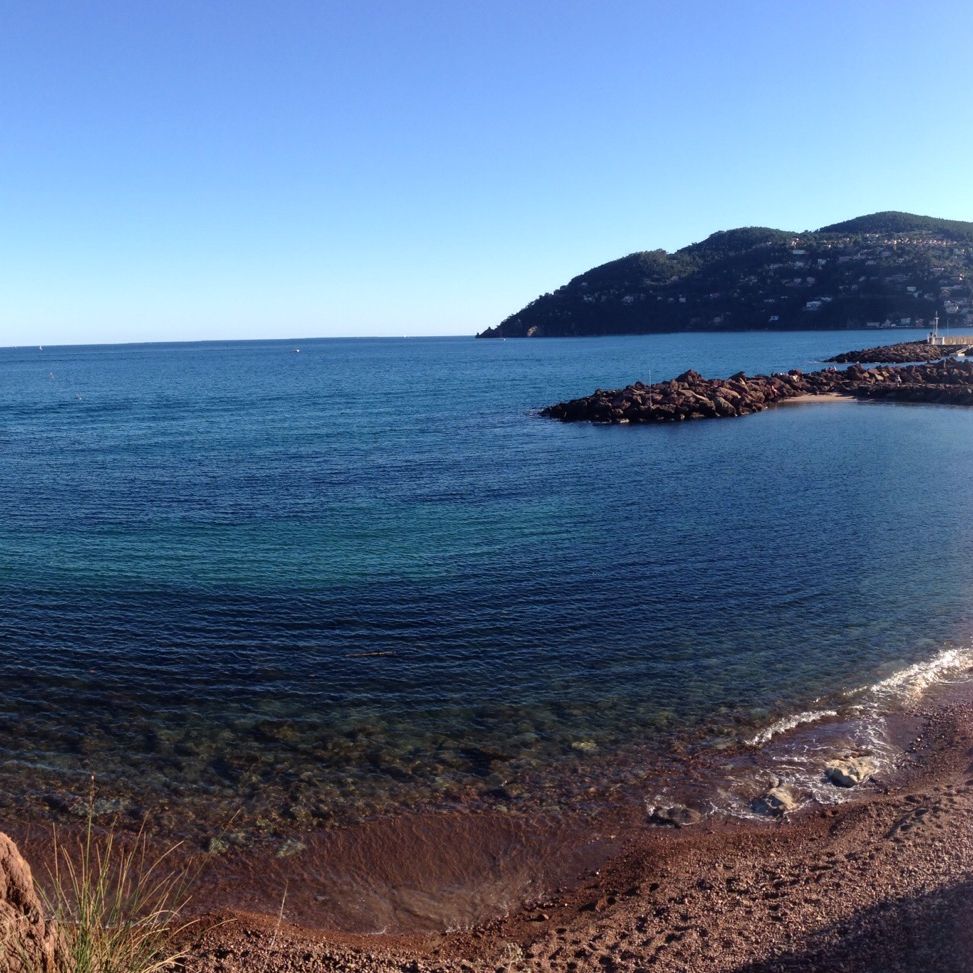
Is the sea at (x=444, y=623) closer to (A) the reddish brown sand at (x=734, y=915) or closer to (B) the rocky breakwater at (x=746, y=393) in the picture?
(A) the reddish brown sand at (x=734, y=915)

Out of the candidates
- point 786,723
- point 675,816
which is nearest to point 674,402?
point 786,723

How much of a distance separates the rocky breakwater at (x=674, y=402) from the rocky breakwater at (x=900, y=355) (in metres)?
42.9

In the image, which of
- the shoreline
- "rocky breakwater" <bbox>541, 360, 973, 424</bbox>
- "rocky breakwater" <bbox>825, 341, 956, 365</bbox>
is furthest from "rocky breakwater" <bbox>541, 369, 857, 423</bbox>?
the shoreline

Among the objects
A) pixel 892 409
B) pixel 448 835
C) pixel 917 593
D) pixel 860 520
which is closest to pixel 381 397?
pixel 892 409

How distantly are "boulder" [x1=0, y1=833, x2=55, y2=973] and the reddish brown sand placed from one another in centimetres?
311

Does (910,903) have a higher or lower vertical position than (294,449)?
lower

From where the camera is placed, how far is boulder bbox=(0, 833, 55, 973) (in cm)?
653

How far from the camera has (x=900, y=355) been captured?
380 feet

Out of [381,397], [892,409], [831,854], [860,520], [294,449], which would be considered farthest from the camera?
[381,397]

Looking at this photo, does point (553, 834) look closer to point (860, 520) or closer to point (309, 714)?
point (309, 714)

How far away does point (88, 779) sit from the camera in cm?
1513

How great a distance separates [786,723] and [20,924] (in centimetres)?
1411

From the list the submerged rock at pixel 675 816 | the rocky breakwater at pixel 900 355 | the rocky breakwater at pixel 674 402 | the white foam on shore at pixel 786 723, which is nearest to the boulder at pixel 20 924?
the submerged rock at pixel 675 816

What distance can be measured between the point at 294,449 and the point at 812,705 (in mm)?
41821
